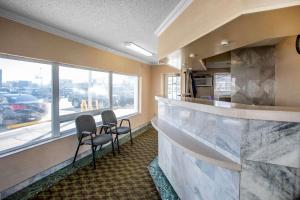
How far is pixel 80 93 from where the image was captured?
418 cm

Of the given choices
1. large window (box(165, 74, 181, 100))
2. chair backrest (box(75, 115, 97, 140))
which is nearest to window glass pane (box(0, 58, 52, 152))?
chair backrest (box(75, 115, 97, 140))

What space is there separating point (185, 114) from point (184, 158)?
1.77 ft

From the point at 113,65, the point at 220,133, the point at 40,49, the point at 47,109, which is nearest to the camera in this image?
the point at 220,133

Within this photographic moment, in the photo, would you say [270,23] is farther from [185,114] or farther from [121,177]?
[121,177]

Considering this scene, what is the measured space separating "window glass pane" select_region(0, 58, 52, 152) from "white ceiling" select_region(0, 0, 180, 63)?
2.58ft

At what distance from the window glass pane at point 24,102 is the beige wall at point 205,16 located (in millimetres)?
2232

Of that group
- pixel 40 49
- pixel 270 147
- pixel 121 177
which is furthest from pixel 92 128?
pixel 270 147

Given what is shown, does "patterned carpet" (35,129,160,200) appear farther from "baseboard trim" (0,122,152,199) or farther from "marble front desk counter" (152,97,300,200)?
"marble front desk counter" (152,97,300,200)

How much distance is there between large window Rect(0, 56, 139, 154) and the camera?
2703 mm

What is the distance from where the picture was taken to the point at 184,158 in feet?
7.38

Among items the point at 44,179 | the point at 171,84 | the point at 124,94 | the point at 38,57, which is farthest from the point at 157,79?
the point at 44,179

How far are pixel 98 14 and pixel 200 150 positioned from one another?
2.19m

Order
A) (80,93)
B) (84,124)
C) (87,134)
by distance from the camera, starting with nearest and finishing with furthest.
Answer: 1. (87,134)
2. (84,124)
3. (80,93)

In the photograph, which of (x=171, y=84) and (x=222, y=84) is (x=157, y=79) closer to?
(x=171, y=84)
